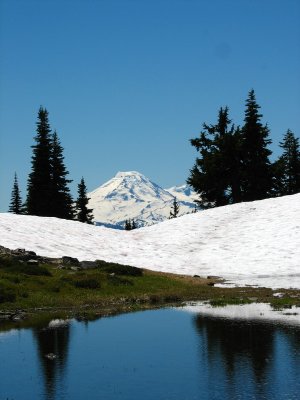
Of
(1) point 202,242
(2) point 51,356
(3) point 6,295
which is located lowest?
(2) point 51,356

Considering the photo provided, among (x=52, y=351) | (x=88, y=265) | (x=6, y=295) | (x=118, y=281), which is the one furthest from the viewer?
(x=88, y=265)

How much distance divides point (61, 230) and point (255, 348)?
3520cm

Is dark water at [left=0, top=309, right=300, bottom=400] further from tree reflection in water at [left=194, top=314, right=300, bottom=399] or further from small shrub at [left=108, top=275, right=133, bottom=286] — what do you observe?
small shrub at [left=108, top=275, right=133, bottom=286]

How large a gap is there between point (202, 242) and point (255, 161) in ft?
85.9

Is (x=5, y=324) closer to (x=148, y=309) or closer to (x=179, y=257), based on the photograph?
(x=148, y=309)

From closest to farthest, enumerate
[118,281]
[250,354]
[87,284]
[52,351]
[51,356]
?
[250,354] < [51,356] < [52,351] < [87,284] < [118,281]

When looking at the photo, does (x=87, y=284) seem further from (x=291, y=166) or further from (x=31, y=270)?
(x=291, y=166)

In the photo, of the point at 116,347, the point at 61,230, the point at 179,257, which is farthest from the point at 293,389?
the point at 61,230

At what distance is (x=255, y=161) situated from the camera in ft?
247

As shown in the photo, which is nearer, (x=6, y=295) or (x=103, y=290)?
(x=6, y=295)

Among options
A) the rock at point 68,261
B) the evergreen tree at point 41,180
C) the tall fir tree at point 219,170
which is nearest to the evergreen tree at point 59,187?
the evergreen tree at point 41,180

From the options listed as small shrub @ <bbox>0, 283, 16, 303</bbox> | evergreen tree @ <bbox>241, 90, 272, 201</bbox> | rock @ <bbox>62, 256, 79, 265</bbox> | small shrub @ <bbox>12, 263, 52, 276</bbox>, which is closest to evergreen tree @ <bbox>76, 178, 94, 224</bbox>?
evergreen tree @ <bbox>241, 90, 272, 201</bbox>

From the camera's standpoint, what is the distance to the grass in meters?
28.4

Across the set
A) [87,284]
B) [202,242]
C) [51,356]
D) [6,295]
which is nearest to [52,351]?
[51,356]
